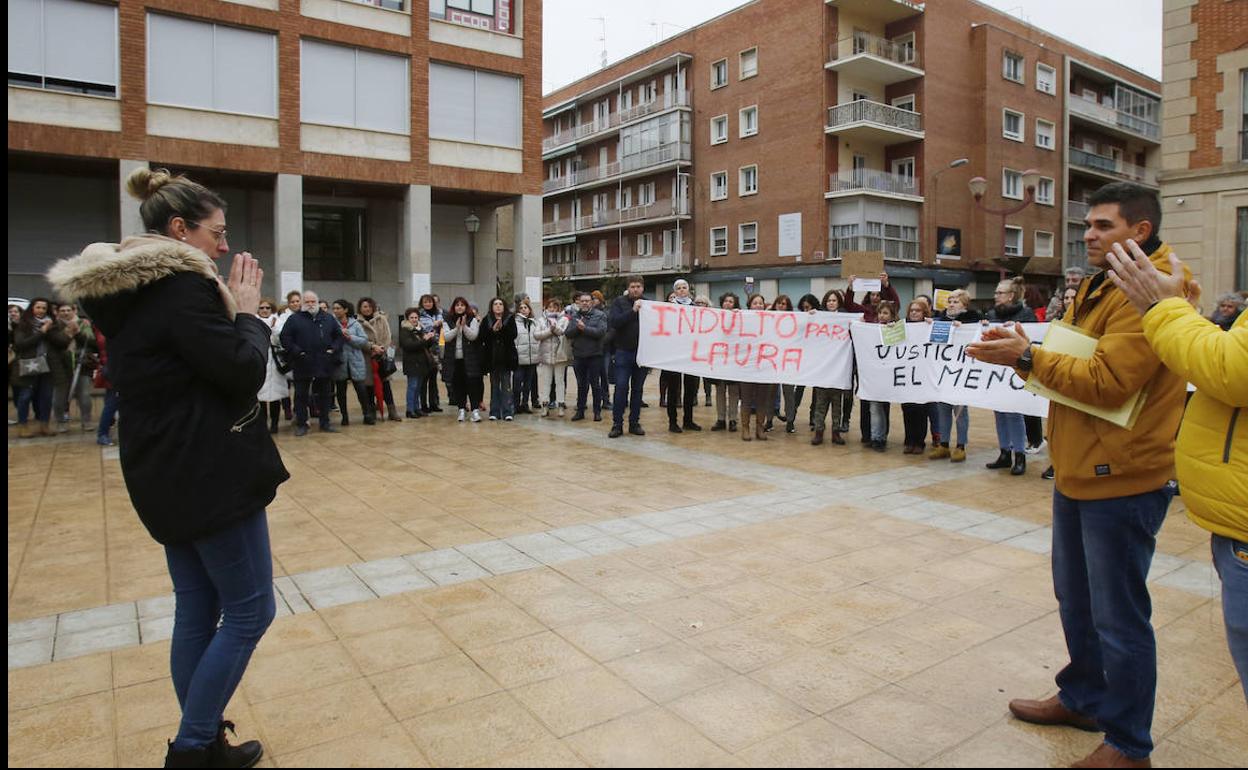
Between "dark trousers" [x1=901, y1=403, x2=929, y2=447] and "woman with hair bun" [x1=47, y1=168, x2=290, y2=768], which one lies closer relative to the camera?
"woman with hair bun" [x1=47, y1=168, x2=290, y2=768]

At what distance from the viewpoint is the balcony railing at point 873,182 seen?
39.1m

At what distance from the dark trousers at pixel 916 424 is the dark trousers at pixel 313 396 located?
8.16 metres

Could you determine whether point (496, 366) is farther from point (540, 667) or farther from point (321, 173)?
point (321, 173)

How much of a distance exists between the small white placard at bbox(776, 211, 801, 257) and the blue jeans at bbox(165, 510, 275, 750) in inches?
1559

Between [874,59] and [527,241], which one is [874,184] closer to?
[874,59]

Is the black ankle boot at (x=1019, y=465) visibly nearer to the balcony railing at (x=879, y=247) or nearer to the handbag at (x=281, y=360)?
the handbag at (x=281, y=360)

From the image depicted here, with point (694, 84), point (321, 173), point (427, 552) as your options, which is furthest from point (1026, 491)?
point (694, 84)

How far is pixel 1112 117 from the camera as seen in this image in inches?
1933

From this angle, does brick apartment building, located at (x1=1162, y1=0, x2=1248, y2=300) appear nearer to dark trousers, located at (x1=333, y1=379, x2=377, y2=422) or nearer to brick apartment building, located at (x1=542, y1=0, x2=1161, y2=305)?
dark trousers, located at (x1=333, y1=379, x2=377, y2=422)

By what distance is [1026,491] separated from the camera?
798 centimetres

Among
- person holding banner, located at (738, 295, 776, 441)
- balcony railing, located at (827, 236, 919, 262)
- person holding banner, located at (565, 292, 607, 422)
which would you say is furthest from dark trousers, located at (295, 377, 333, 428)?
balcony railing, located at (827, 236, 919, 262)

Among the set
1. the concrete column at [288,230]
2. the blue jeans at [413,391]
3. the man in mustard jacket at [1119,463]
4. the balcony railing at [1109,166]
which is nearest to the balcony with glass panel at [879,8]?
the balcony railing at [1109,166]

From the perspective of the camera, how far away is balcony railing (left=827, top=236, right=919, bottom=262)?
38.4 m

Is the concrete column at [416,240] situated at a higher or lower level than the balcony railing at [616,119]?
lower
